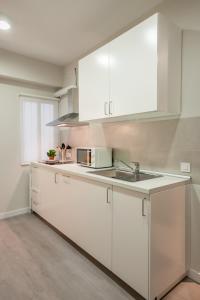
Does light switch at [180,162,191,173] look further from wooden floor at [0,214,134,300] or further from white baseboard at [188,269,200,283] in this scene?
wooden floor at [0,214,134,300]

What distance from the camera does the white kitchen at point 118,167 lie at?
163cm

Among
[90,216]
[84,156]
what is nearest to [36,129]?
[84,156]

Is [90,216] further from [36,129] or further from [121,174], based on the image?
[36,129]

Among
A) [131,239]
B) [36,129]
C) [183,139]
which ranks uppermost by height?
[36,129]

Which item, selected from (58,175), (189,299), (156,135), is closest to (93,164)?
(58,175)

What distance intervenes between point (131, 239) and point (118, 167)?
110cm

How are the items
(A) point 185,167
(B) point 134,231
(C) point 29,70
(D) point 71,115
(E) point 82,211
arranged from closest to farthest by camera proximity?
(B) point 134,231
(A) point 185,167
(E) point 82,211
(D) point 71,115
(C) point 29,70

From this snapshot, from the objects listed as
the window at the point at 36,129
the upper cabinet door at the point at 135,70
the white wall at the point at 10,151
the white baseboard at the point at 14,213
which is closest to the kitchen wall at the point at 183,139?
the upper cabinet door at the point at 135,70

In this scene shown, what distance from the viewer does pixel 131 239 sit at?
1.62 meters

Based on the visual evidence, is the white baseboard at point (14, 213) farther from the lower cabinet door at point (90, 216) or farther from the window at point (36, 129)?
the lower cabinet door at point (90, 216)

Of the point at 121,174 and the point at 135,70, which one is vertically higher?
the point at 135,70

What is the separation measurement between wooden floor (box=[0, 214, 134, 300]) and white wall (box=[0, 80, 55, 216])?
708 millimetres

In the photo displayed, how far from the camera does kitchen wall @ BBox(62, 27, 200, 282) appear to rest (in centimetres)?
180

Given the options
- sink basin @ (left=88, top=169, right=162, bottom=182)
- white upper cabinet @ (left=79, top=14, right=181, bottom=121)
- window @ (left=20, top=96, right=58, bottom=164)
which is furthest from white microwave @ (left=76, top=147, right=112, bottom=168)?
window @ (left=20, top=96, right=58, bottom=164)
